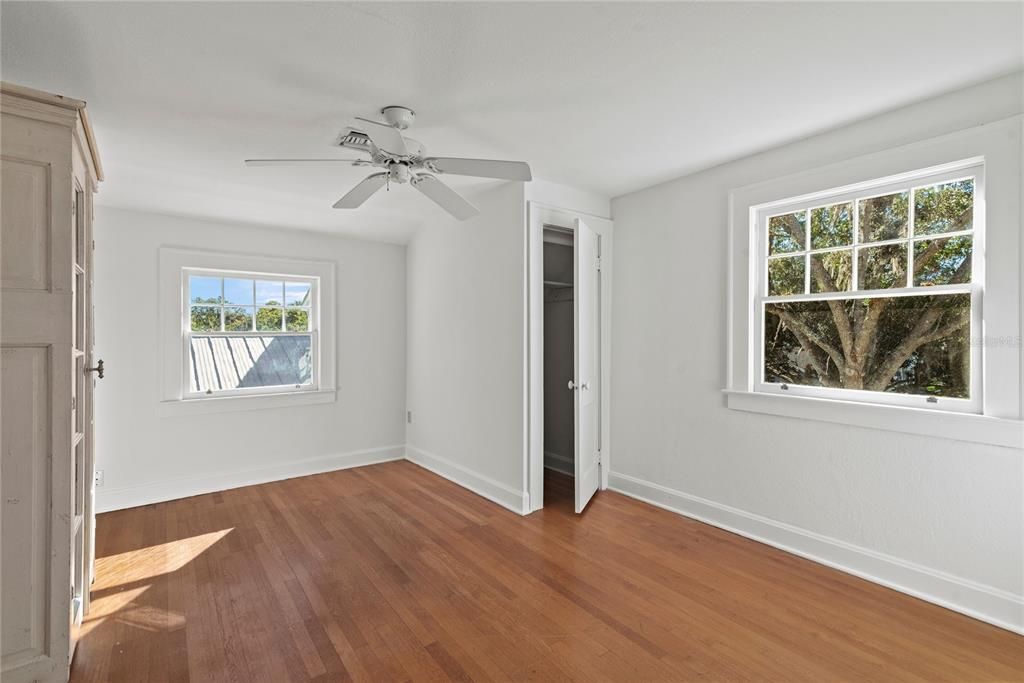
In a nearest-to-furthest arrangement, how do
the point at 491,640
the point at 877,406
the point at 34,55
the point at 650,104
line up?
the point at 34,55 → the point at 491,640 → the point at 650,104 → the point at 877,406

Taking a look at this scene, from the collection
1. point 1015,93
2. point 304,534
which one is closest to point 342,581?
point 304,534

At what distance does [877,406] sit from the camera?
257 centimetres

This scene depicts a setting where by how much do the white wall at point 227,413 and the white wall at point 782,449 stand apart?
2399 millimetres

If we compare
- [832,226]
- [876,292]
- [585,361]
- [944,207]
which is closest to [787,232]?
[832,226]

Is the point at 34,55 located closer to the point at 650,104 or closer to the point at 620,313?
the point at 650,104

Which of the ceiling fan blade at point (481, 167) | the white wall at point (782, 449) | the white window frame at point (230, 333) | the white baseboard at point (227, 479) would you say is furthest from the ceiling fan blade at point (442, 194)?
the white baseboard at point (227, 479)

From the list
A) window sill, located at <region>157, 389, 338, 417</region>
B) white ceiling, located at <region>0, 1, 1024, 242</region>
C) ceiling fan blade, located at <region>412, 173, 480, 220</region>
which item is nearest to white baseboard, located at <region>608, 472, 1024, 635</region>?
white ceiling, located at <region>0, 1, 1024, 242</region>

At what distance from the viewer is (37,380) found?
5.89ft

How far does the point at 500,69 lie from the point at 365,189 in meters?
0.98

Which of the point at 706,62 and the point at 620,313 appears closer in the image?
the point at 706,62

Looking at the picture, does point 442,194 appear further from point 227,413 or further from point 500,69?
point 227,413

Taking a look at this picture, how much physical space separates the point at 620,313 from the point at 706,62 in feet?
7.07

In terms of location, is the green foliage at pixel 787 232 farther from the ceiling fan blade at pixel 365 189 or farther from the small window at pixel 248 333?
the small window at pixel 248 333

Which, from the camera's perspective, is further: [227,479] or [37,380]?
[227,479]
